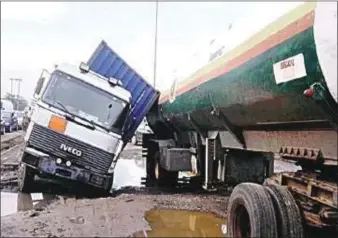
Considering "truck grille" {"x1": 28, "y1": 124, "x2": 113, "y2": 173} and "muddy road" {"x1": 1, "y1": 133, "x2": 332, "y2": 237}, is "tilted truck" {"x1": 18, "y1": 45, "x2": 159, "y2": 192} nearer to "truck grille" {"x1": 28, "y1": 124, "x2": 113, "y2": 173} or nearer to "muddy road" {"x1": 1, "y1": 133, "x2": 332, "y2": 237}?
"truck grille" {"x1": 28, "y1": 124, "x2": 113, "y2": 173}

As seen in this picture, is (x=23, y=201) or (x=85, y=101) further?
(x=85, y=101)

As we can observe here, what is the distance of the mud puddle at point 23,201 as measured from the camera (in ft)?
28.2

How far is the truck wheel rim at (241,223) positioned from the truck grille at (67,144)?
5.00 meters

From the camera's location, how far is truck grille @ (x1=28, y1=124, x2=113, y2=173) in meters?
9.95

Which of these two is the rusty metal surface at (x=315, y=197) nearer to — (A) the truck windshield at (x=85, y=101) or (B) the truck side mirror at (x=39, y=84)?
(A) the truck windshield at (x=85, y=101)

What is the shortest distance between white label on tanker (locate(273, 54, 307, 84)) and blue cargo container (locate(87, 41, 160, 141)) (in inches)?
281

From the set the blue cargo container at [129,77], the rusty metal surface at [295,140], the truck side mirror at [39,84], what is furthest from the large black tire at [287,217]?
the truck side mirror at [39,84]

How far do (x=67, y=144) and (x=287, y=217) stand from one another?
241 inches

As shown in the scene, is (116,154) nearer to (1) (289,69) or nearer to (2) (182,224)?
(2) (182,224)

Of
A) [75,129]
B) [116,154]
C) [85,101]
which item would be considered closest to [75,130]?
[75,129]

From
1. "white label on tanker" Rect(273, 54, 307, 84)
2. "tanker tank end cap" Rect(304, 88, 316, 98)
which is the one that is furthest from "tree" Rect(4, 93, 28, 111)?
"tanker tank end cap" Rect(304, 88, 316, 98)

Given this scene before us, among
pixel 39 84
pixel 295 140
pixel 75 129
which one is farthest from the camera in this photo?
pixel 39 84

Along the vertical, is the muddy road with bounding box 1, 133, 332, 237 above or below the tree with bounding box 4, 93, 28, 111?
below

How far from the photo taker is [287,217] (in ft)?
15.8
